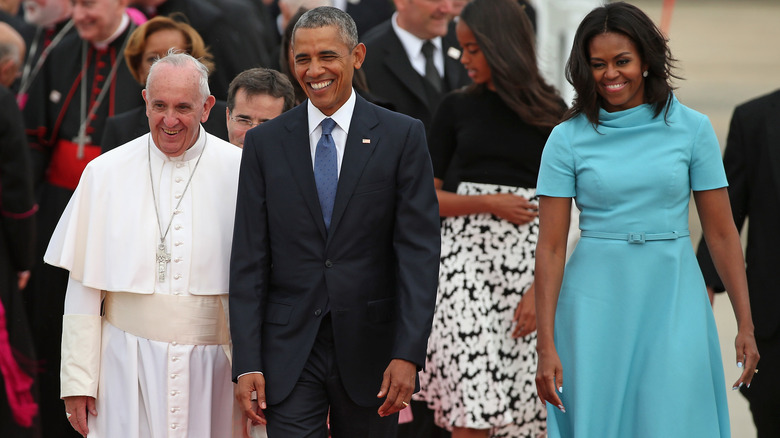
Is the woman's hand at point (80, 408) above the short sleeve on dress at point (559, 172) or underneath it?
underneath

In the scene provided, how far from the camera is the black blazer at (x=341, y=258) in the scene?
4.57 meters

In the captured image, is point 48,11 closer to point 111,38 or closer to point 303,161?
point 111,38

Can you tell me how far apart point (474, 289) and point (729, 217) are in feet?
5.83

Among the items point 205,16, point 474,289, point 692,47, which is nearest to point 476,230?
point 474,289

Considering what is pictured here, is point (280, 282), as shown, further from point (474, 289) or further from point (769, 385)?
point (769, 385)

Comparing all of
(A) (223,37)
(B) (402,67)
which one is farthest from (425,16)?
(A) (223,37)

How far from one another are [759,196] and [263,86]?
234 centimetres

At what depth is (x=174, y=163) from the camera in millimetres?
4938

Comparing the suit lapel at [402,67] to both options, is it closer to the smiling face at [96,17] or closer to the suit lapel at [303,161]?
the smiling face at [96,17]

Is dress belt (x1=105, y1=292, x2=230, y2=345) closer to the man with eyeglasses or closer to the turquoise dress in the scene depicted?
the man with eyeglasses

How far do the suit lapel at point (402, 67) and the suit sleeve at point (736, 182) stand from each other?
2174mm

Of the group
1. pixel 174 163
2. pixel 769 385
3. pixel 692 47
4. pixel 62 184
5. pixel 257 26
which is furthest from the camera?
pixel 692 47

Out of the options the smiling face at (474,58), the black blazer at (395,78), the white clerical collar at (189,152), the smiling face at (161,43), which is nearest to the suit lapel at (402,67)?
the black blazer at (395,78)

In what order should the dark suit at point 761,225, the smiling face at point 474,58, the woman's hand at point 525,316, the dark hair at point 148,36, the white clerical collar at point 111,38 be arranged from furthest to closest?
the white clerical collar at point 111,38
the dark hair at point 148,36
the smiling face at point 474,58
the woman's hand at point 525,316
the dark suit at point 761,225
